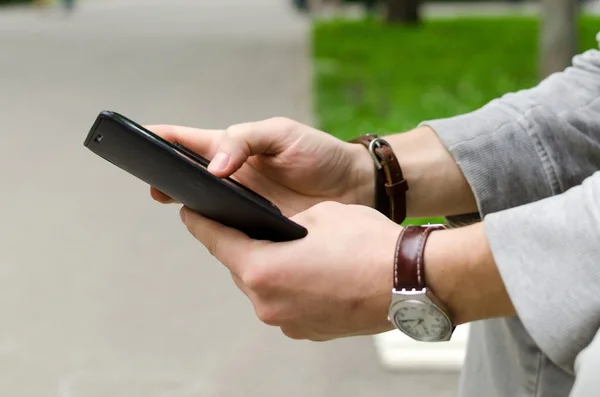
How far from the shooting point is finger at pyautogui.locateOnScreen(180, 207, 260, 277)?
3.43 ft

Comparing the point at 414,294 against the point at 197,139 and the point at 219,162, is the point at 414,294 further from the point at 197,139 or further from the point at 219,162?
the point at 197,139

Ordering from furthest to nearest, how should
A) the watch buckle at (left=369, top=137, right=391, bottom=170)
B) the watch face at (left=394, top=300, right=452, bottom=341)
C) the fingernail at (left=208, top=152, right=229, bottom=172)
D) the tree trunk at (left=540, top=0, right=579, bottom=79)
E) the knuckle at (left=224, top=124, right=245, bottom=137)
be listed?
the tree trunk at (left=540, top=0, right=579, bottom=79) < the watch buckle at (left=369, top=137, right=391, bottom=170) < the knuckle at (left=224, top=124, right=245, bottom=137) < the fingernail at (left=208, top=152, right=229, bottom=172) < the watch face at (left=394, top=300, right=452, bottom=341)

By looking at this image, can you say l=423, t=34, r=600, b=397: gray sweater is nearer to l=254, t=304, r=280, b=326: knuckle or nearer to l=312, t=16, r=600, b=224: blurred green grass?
l=254, t=304, r=280, b=326: knuckle

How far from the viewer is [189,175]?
105cm

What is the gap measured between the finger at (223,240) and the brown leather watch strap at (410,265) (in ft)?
0.59

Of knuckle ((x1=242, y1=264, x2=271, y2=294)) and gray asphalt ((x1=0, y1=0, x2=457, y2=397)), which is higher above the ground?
knuckle ((x1=242, y1=264, x2=271, y2=294))

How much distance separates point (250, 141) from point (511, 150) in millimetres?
401

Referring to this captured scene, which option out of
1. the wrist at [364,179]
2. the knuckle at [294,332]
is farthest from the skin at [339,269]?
the wrist at [364,179]

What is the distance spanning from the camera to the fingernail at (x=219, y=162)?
3.90 ft

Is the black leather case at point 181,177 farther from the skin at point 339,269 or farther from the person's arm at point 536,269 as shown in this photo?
the person's arm at point 536,269

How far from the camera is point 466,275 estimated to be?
0.92 meters

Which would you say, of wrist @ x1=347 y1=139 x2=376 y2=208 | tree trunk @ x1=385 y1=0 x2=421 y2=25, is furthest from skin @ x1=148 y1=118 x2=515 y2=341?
tree trunk @ x1=385 y1=0 x2=421 y2=25

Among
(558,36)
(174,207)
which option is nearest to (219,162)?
(174,207)

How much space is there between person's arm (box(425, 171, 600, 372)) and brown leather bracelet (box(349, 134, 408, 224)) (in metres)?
0.43
